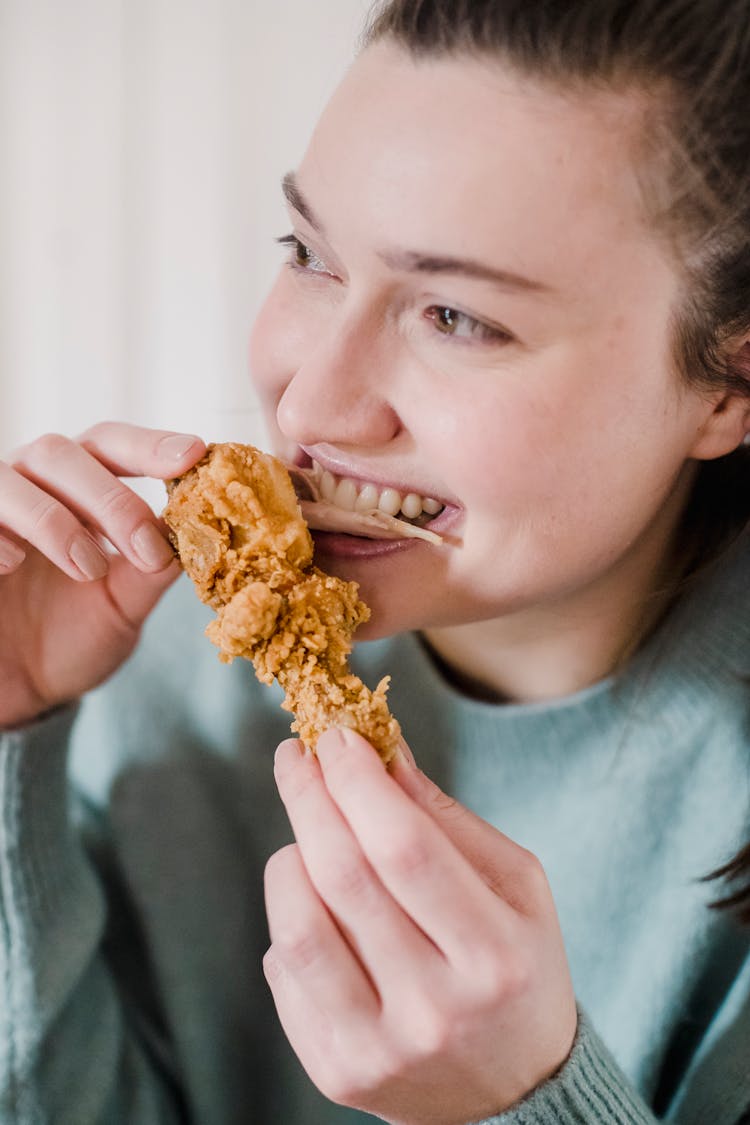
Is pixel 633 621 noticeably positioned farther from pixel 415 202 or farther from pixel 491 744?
pixel 415 202

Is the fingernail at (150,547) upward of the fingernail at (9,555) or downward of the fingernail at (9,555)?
upward

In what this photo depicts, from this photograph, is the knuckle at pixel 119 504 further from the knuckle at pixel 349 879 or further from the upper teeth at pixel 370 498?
the knuckle at pixel 349 879

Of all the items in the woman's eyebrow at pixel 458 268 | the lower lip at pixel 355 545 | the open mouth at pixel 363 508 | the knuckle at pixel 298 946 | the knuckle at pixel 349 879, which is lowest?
the knuckle at pixel 298 946

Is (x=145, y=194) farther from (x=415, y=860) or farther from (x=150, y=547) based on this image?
(x=415, y=860)

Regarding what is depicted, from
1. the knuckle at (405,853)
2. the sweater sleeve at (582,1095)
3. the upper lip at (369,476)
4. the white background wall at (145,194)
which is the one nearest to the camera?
the knuckle at (405,853)

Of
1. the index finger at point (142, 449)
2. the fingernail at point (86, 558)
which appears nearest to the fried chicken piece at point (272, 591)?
the index finger at point (142, 449)

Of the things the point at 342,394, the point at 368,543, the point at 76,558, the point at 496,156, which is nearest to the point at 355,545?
the point at 368,543
